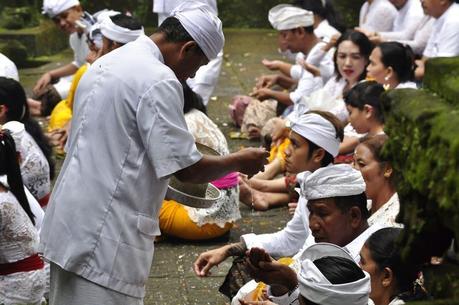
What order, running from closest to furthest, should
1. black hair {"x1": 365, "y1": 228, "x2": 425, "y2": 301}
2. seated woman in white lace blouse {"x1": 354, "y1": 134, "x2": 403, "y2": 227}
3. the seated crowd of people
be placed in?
black hair {"x1": 365, "y1": 228, "x2": 425, "y2": 301}, the seated crowd of people, seated woman in white lace blouse {"x1": 354, "y1": 134, "x2": 403, "y2": 227}

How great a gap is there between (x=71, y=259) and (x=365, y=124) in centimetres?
378

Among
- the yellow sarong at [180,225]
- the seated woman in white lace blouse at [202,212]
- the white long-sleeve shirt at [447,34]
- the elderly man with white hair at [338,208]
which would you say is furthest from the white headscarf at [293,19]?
the elderly man with white hair at [338,208]

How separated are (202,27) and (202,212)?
3165 millimetres

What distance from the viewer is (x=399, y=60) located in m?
8.55

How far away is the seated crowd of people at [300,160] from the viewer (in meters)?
4.67

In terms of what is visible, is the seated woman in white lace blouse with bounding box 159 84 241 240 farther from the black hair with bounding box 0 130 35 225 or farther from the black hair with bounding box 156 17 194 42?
the black hair with bounding box 156 17 194 42

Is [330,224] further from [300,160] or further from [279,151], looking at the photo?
[279,151]

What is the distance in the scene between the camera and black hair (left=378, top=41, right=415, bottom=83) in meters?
8.51

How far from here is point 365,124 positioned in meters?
7.74

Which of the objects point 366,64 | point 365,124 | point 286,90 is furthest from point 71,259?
point 286,90

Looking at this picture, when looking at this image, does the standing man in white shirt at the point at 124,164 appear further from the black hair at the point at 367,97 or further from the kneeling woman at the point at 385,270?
the black hair at the point at 367,97

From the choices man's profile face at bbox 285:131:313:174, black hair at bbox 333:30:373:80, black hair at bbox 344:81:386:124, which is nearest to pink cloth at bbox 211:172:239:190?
man's profile face at bbox 285:131:313:174

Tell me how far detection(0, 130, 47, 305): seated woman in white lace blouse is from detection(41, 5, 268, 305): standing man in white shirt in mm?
1301

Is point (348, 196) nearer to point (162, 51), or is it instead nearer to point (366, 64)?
point (162, 51)
